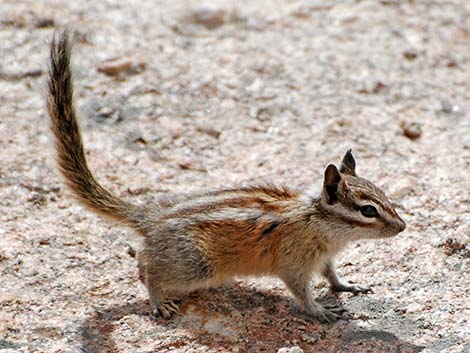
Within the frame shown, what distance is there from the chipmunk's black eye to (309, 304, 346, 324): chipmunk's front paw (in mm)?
490

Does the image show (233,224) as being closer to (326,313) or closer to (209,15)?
(326,313)

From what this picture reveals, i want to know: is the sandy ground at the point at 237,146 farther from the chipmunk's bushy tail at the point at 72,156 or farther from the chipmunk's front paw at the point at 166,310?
the chipmunk's bushy tail at the point at 72,156

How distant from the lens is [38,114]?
5.57 m

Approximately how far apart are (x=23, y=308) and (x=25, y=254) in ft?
1.43

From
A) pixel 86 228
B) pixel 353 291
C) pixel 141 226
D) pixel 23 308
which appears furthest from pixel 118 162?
pixel 353 291

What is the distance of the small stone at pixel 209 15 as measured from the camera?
6680mm

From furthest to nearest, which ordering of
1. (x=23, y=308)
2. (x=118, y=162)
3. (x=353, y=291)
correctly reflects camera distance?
1. (x=118, y=162)
2. (x=353, y=291)
3. (x=23, y=308)

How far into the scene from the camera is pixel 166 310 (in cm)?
415

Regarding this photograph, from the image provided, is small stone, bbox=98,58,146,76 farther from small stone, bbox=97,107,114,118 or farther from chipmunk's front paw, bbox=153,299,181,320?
chipmunk's front paw, bbox=153,299,181,320

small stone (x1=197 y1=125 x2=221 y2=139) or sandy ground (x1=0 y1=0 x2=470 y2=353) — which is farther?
small stone (x1=197 y1=125 x2=221 y2=139)

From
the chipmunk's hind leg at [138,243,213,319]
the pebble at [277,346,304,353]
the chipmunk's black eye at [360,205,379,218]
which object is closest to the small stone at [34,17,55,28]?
the chipmunk's hind leg at [138,243,213,319]

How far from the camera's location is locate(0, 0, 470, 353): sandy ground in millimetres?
4066

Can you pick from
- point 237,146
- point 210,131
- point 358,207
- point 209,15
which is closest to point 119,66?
point 210,131

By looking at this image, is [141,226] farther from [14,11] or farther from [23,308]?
[14,11]
